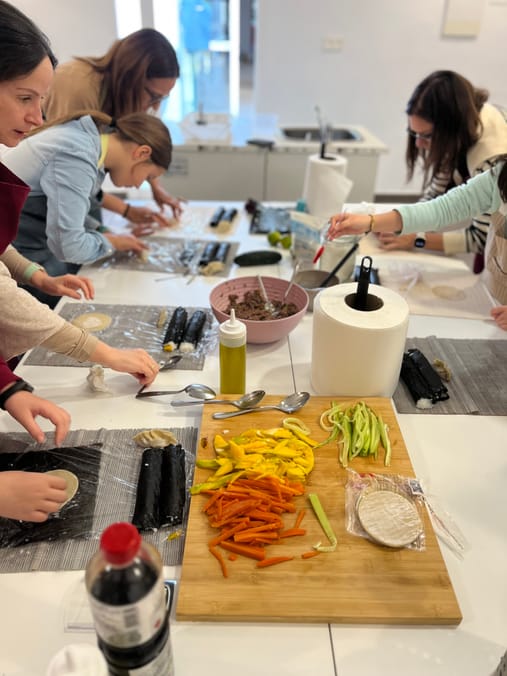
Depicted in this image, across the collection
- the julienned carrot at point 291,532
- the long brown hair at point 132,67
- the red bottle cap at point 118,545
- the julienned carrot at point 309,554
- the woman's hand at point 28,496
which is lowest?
the julienned carrot at point 309,554

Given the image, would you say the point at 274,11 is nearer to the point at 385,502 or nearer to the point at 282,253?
the point at 282,253

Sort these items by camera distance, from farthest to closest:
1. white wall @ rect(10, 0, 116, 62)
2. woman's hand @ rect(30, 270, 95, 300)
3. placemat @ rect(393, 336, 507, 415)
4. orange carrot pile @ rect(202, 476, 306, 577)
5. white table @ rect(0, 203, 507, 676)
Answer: white wall @ rect(10, 0, 116, 62) < woman's hand @ rect(30, 270, 95, 300) < placemat @ rect(393, 336, 507, 415) < orange carrot pile @ rect(202, 476, 306, 577) < white table @ rect(0, 203, 507, 676)

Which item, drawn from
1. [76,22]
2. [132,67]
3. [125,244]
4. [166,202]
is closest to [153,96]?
[132,67]

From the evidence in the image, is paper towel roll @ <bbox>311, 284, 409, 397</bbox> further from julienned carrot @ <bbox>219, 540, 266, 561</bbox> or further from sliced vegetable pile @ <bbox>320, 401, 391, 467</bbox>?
julienned carrot @ <bbox>219, 540, 266, 561</bbox>

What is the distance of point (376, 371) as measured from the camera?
1.11m

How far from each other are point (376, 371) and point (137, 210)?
1.39 meters

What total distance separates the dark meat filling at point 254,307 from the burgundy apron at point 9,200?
561 mm

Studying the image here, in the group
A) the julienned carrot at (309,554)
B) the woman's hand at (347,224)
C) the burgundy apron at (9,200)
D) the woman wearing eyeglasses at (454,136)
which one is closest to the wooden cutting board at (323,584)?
the julienned carrot at (309,554)

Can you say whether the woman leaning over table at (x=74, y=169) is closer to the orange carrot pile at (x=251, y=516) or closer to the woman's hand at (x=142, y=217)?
the woman's hand at (x=142, y=217)

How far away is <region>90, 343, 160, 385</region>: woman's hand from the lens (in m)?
1.15

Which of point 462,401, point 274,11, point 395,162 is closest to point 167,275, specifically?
point 462,401

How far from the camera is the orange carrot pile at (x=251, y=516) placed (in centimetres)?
83

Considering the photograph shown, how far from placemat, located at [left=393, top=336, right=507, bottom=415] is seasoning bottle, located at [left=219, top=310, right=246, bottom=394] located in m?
0.37

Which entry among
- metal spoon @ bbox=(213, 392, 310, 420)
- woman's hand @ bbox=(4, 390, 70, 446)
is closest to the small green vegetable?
metal spoon @ bbox=(213, 392, 310, 420)
